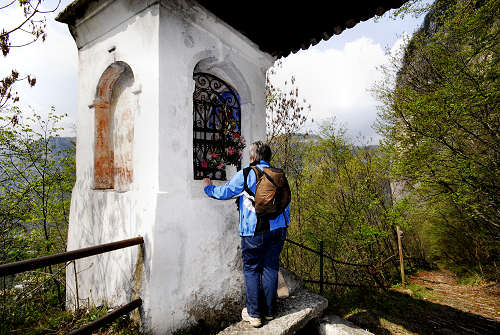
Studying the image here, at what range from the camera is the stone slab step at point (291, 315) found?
2.53 m

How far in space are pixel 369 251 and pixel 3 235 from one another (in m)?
9.95

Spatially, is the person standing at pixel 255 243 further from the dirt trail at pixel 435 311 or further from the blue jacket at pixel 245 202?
the dirt trail at pixel 435 311

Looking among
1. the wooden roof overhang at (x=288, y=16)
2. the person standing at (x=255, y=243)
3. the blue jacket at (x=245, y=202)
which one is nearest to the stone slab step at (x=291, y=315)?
the person standing at (x=255, y=243)

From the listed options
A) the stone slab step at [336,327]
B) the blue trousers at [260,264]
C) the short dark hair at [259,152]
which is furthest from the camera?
the stone slab step at [336,327]

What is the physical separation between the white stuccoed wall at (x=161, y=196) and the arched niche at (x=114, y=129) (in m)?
0.09

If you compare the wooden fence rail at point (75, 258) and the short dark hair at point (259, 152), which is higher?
the short dark hair at point (259, 152)

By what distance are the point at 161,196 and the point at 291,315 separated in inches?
77.8

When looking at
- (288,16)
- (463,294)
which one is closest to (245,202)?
(288,16)

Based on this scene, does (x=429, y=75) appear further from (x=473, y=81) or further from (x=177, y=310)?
(x=177, y=310)

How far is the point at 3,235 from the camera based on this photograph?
160 inches

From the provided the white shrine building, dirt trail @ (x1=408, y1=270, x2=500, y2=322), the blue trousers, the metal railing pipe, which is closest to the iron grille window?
the white shrine building

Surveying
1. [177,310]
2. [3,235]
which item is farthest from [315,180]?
[3,235]

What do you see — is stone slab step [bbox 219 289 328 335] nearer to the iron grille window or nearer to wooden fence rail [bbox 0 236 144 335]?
wooden fence rail [bbox 0 236 144 335]

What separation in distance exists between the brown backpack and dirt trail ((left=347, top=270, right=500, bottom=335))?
3.49 m
